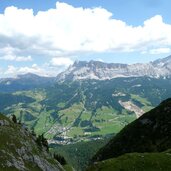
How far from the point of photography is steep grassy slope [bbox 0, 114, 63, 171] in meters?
119

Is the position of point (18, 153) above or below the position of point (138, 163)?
below

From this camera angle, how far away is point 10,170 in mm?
113125

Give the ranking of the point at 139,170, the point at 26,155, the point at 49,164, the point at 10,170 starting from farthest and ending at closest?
1. the point at 49,164
2. the point at 26,155
3. the point at 10,170
4. the point at 139,170

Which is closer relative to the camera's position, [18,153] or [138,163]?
[138,163]

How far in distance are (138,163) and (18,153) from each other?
208 feet

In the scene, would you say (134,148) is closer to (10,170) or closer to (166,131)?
(166,131)

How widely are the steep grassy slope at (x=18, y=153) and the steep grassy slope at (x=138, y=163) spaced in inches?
1790

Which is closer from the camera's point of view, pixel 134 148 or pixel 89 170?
pixel 89 170

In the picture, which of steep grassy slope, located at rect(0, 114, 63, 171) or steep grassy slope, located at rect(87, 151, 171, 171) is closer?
steep grassy slope, located at rect(87, 151, 171, 171)

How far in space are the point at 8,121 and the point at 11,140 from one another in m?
21.2

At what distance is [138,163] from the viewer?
78.1 metres

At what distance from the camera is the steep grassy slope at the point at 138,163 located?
76125 millimetres

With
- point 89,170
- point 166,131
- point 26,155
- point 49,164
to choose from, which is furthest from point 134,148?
point 89,170

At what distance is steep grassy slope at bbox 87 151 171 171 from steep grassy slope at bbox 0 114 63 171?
45473mm
